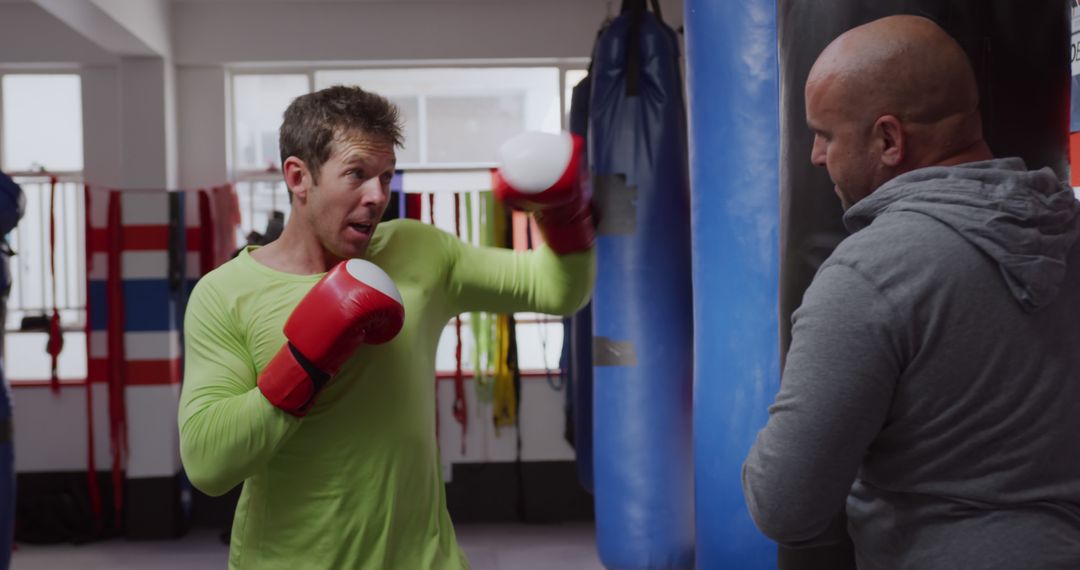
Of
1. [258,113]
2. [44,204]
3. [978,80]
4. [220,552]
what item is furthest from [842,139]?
[44,204]

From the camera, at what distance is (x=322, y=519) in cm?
136

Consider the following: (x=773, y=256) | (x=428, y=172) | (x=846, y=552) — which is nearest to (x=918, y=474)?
(x=846, y=552)

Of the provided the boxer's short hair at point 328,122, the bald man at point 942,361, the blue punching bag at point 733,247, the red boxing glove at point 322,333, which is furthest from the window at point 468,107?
the bald man at point 942,361

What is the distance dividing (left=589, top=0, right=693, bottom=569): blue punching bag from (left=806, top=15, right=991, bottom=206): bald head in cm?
189

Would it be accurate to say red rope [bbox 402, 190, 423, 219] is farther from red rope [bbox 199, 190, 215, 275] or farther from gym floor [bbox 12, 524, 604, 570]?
gym floor [bbox 12, 524, 604, 570]

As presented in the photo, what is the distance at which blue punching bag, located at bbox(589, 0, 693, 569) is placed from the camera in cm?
293

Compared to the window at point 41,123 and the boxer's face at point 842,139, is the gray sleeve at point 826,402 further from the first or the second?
the window at point 41,123

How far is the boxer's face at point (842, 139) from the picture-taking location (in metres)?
1.05

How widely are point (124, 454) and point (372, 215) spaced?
13.0 ft

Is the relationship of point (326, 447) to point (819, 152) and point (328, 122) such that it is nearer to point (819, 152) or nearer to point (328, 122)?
point (328, 122)

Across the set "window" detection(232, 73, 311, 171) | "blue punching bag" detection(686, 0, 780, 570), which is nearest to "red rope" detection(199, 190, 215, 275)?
"window" detection(232, 73, 311, 171)

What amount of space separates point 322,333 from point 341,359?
0.06 metres

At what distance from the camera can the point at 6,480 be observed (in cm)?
284

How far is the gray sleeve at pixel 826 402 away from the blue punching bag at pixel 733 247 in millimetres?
1037
